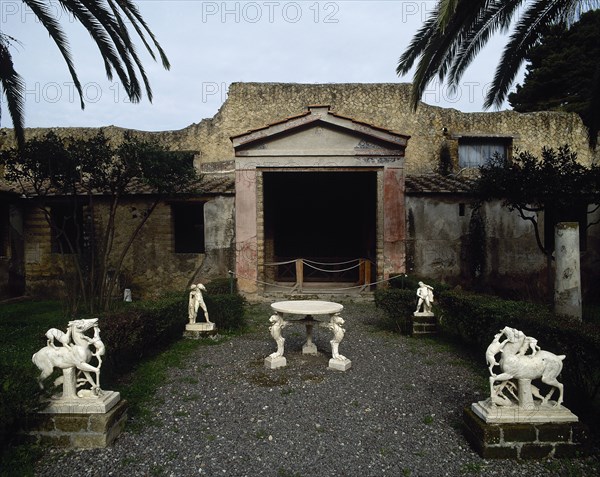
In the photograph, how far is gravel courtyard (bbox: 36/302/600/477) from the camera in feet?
12.1

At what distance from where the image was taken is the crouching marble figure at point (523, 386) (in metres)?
3.81

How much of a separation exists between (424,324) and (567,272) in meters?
2.46

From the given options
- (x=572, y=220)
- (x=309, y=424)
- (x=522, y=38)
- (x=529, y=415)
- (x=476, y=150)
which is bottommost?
(x=309, y=424)

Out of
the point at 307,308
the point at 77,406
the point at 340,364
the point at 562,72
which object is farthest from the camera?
the point at 562,72

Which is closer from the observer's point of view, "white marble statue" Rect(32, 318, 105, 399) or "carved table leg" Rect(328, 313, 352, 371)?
"white marble statue" Rect(32, 318, 105, 399)

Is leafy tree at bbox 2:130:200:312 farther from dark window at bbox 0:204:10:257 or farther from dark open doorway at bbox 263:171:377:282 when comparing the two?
dark open doorway at bbox 263:171:377:282

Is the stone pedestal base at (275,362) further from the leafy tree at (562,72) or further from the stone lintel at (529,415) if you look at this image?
the leafy tree at (562,72)

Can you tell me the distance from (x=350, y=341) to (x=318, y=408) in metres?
2.88

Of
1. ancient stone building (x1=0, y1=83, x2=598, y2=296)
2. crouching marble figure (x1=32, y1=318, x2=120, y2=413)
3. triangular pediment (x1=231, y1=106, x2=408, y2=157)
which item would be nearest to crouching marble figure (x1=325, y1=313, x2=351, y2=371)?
crouching marble figure (x1=32, y1=318, x2=120, y2=413)

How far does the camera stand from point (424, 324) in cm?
818

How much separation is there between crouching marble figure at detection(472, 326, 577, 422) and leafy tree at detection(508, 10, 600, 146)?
686 inches

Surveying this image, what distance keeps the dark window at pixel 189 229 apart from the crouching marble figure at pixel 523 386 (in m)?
10.8

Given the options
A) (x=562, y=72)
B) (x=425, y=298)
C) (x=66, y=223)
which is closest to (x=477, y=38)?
(x=425, y=298)

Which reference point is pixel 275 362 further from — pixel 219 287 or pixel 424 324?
pixel 219 287
